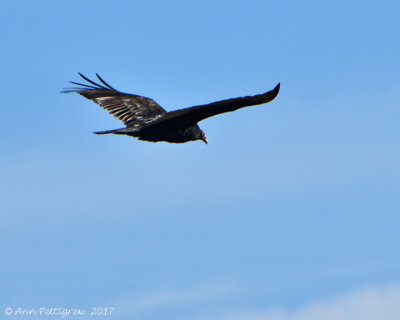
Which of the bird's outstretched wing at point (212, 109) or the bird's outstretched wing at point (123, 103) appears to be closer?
the bird's outstretched wing at point (212, 109)

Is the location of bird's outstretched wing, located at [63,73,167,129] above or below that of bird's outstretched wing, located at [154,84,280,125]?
above

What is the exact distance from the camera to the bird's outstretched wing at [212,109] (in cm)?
1975

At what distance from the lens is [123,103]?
2527cm

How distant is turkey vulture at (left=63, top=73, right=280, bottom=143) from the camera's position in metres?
20.7

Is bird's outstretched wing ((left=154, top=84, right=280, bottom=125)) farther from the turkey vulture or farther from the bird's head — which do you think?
the bird's head

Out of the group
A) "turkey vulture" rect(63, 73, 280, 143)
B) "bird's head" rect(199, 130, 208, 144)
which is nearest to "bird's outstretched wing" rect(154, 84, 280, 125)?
"turkey vulture" rect(63, 73, 280, 143)

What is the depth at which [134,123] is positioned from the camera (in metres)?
23.7

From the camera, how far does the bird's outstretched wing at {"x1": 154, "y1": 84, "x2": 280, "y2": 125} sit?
1975 cm

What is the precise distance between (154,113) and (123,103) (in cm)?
107

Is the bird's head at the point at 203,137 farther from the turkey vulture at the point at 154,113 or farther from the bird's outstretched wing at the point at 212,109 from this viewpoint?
the bird's outstretched wing at the point at 212,109

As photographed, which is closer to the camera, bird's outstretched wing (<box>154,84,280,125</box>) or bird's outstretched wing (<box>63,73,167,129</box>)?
bird's outstretched wing (<box>154,84,280,125</box>)

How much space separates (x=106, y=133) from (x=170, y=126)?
190 cm

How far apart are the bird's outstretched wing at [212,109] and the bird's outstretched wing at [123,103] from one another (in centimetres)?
170

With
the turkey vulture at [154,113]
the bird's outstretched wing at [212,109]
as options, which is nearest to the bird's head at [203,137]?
the turkey vulture at [154,113]
